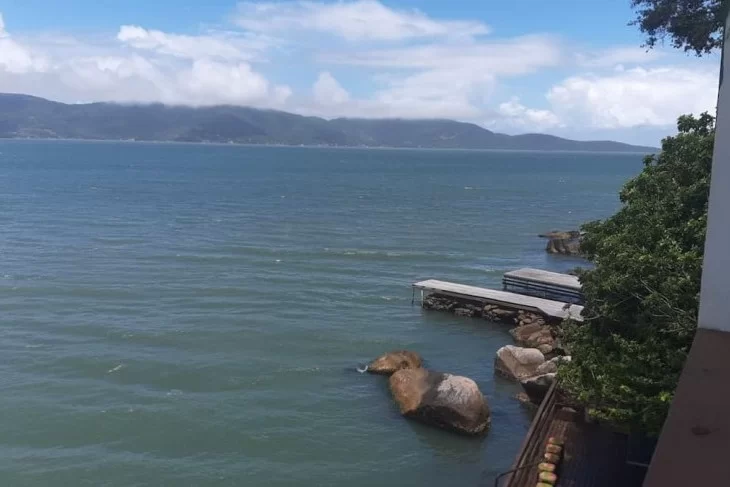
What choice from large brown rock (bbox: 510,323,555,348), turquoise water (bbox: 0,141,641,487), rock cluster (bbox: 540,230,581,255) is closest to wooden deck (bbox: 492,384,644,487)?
turquoise water (bbox: 0,141,641,487)

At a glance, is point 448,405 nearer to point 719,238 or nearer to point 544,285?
point 719,238

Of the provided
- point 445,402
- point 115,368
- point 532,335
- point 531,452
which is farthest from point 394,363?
point 115,368

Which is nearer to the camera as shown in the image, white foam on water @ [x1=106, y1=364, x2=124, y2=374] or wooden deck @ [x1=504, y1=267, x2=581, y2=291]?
white foam on water @ [x1=106, y1=364, x2=124, y2=374]

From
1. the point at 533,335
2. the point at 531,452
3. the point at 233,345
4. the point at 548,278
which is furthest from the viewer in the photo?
the point at 548,278

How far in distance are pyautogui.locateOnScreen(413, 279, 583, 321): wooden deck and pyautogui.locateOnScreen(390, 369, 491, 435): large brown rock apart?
Answer: 1215 cm

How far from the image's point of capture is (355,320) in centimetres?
3694

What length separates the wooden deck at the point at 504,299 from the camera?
120 ft

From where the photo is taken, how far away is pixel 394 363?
28562mm

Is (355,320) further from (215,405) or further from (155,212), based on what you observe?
(155,212)

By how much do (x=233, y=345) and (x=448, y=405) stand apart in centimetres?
1246

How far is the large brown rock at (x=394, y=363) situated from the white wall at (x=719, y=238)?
733 inches

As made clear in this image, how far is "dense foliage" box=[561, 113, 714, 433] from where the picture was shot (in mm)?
16156

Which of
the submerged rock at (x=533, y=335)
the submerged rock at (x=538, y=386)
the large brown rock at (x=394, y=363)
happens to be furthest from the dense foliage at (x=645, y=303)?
the submerged rock at (x=533, y=335)

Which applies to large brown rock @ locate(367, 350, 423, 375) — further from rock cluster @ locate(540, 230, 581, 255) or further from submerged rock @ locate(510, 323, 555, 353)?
rock cluster @ locate(540, 230, 581, 255)
